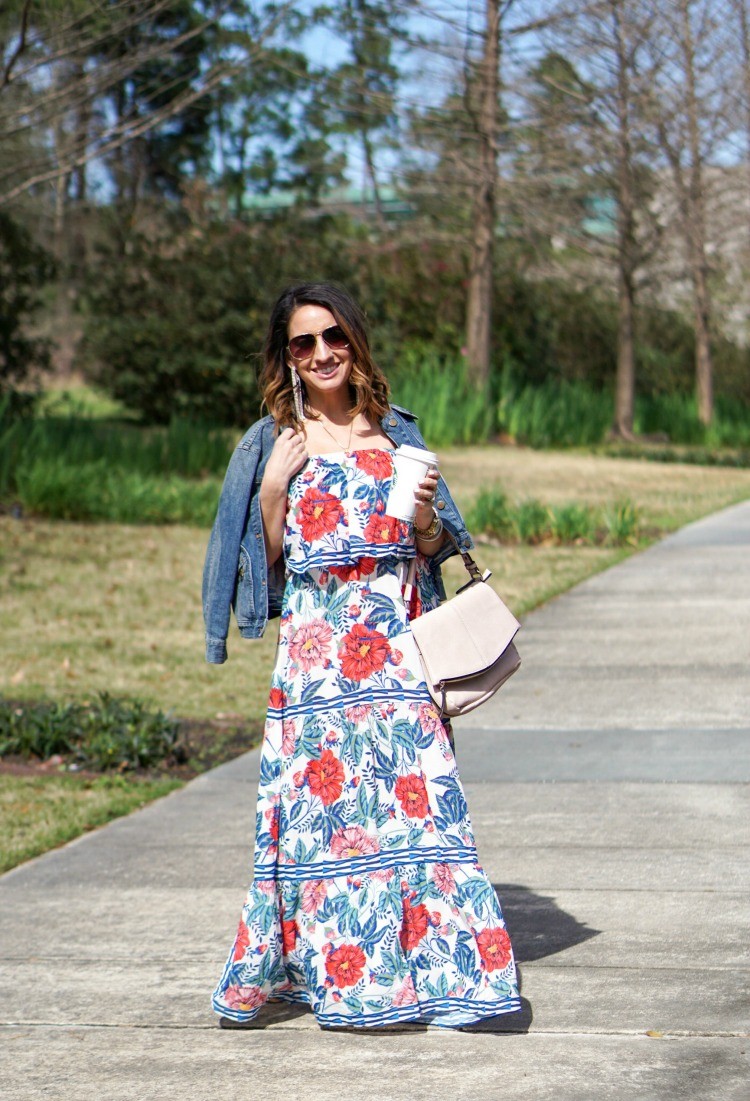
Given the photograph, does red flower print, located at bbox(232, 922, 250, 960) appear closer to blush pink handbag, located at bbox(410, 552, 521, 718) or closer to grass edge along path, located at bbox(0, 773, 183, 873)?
blush pink handbag, located at bbox(410, 552, 521, 718)

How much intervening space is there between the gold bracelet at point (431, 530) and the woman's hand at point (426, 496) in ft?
0.17

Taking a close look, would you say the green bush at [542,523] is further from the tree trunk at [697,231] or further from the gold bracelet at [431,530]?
the gold bracelet at [431,530]

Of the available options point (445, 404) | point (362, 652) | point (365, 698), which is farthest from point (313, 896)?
point (445, 404)

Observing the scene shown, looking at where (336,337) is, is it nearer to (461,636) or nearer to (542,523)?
(461,636)

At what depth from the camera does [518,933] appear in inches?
180

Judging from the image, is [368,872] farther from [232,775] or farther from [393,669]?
[232,775]

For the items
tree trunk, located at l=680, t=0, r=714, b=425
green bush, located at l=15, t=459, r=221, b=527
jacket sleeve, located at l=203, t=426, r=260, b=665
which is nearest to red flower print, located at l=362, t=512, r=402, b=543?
jacket sleeve, located at l=203, t=426, r=260, b=665

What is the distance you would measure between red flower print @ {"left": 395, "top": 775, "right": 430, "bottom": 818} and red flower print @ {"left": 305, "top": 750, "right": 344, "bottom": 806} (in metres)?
0.14

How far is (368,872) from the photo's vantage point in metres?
3.87

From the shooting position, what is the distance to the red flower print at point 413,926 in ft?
12.6

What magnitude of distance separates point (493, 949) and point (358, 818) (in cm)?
43

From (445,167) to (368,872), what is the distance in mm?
21205

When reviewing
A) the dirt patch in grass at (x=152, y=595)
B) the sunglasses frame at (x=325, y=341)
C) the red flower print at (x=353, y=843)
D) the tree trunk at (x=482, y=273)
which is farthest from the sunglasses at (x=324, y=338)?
the tree trunk at (x=482, y=273)

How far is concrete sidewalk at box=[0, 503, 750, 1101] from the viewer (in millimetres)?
3555
